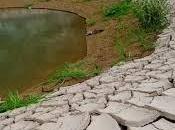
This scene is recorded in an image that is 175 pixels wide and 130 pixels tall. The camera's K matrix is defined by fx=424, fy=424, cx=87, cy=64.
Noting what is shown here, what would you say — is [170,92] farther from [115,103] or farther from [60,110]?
[60,110]

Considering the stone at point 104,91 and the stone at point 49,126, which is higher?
the stone at point 104,91

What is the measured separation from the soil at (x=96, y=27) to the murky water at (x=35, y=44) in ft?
0.97

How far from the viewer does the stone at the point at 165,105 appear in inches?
156

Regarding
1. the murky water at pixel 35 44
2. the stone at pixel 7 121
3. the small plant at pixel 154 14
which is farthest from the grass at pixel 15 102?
the small plant at pixel 154 14

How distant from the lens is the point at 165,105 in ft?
13.5

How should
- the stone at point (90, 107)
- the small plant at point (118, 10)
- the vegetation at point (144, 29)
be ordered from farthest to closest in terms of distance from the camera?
the small plant at point (118, 10), the vegetation at point (144, 29), the stone at point (90, 107)

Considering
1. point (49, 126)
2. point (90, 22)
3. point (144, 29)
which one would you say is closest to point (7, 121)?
point (49, 126)

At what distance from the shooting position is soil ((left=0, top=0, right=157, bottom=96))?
753 cm

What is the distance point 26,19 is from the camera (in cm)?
1224

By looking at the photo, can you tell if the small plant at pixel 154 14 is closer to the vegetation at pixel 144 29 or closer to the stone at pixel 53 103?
the vegetation at pixel 144 29

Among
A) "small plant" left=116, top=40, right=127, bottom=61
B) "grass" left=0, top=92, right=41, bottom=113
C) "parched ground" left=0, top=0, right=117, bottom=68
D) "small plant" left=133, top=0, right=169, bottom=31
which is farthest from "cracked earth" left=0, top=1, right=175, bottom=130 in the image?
"small plant" left=133, top=0, right=169, bottom=31

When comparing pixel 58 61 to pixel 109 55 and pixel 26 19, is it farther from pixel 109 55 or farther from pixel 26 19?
pixel 26 19

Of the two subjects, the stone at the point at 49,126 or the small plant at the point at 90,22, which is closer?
the stone at the point at 49,126

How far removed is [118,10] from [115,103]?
6641 millimetres
